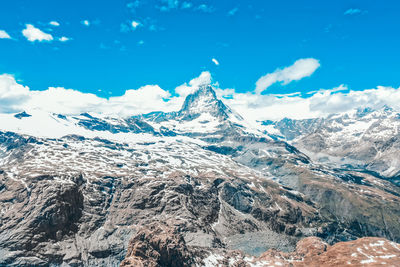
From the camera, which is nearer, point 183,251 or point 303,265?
point 183,251

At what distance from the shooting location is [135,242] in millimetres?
169875

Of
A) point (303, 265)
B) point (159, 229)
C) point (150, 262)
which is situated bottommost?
point (303, 265)

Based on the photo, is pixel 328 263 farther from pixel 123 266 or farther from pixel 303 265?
pixel 123 266

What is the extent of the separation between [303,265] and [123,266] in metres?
124

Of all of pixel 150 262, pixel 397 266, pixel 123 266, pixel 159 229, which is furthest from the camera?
pixel 159 229

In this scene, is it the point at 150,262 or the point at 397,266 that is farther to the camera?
the point at 397,266

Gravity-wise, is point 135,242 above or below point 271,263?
above

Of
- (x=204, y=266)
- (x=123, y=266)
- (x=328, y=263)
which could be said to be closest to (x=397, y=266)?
(x=328, y=263)

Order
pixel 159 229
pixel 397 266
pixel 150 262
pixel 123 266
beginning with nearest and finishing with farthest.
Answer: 1. pixel 123 266
2. pixel 150 262
3. pixel 397 266
4. pixel 159 229

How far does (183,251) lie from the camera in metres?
184

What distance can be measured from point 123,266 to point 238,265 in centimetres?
8391

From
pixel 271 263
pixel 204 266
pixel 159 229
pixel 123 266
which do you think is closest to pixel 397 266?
pixel 271 263

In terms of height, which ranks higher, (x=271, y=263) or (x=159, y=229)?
(x=159, y=229)

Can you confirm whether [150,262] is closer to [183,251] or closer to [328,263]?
[183,251]
